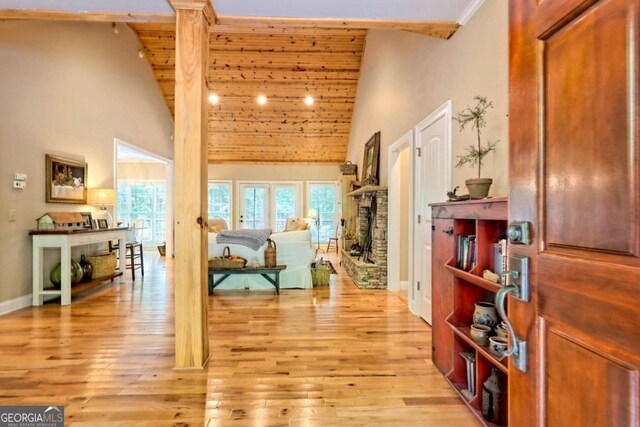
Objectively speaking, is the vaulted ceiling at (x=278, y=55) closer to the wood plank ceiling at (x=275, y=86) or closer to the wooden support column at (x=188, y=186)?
the wood plank ceiling at (x=275, y=86)

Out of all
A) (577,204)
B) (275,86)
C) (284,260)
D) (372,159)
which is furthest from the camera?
(275,86)

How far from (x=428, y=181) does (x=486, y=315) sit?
5.89 ft

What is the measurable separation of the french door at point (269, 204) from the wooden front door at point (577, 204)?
8.86 meters

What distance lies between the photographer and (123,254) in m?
5.14

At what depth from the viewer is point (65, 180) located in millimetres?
4449

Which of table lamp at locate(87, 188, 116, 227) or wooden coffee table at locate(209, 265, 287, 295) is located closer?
wooden coffee table at locate(209, 265, 287, 295)

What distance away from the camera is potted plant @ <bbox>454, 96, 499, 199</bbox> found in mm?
2033

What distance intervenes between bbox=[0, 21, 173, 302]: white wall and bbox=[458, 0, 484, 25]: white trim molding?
4682mm

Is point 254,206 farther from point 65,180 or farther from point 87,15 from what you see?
point 87,15

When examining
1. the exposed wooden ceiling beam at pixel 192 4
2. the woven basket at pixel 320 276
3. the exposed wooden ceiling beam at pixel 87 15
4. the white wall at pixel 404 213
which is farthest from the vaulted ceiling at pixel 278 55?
the woven basket at pixel 320 276

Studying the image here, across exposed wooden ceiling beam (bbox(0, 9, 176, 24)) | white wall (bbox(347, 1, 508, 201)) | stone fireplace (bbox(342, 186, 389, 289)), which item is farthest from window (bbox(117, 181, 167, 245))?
exposed wooden ceiling beam (bbox(0, 9, 176, 24))

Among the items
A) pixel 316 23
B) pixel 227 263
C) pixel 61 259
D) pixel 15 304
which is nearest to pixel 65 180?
pixel 61 259

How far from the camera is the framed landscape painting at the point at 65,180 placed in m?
4.20

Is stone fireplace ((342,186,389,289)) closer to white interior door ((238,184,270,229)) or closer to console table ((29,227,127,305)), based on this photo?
console table ((29,227,127,305))
